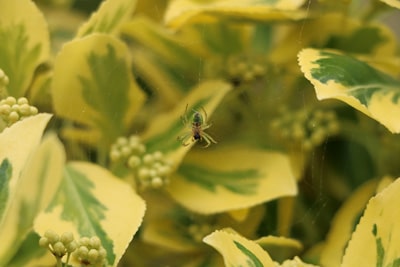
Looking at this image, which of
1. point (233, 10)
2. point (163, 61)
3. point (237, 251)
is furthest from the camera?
point (163, 61)

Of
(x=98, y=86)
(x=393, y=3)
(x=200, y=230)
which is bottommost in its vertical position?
(x=200, y=230)

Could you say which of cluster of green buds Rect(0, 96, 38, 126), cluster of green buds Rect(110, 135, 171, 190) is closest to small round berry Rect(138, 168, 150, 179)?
cluster of green buds Rect(110, 135, 171, 190)

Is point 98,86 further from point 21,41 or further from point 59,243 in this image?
point 59,243

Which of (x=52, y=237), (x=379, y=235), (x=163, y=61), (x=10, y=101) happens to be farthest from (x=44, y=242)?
(x=163, y=61)

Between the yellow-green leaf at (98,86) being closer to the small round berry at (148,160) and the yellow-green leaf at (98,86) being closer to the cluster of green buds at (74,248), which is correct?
the small round berry at (148,160)

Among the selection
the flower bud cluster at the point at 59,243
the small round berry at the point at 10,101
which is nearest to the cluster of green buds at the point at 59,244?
the flower bud cluster at the point at 59,243

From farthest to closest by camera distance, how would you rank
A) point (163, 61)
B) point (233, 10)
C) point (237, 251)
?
point (163, 61) → point (233, 10) → point (237, 251)
